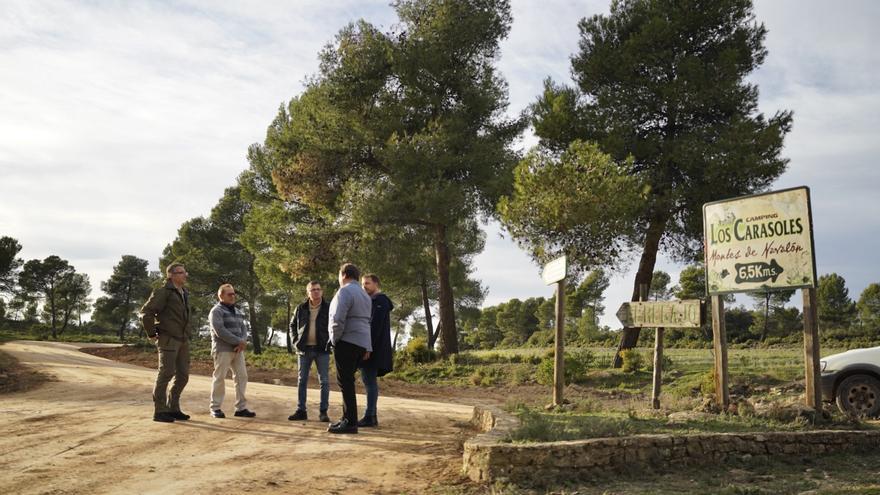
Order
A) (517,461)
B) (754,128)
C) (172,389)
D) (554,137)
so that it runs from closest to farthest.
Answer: (517,461) < (172,389) < (754,128) < (554,137)

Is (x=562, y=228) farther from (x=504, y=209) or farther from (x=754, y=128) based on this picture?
(x=754, y=128)

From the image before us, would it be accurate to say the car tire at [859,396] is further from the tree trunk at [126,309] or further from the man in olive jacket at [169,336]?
the tree trunk at [126,309]

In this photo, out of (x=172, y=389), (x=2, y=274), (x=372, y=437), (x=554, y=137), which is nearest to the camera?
(x=372, y=437)

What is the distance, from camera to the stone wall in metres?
6.12

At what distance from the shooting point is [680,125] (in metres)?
22.5

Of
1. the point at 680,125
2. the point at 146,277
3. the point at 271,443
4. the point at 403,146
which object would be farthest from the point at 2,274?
the point at 271,443

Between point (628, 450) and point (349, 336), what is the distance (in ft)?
11.1

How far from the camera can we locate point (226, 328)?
9.46 meters

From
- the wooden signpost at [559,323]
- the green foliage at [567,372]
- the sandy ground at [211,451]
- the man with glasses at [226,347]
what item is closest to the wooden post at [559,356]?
the wooden signpost at [559,323]

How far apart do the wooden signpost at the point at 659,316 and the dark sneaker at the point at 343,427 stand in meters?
4.79

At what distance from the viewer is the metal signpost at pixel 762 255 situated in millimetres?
9281

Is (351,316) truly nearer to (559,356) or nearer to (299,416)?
(299,416)

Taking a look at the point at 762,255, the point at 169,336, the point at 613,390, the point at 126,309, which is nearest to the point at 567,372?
the point at 613,390

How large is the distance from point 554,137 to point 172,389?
17.1 metres
